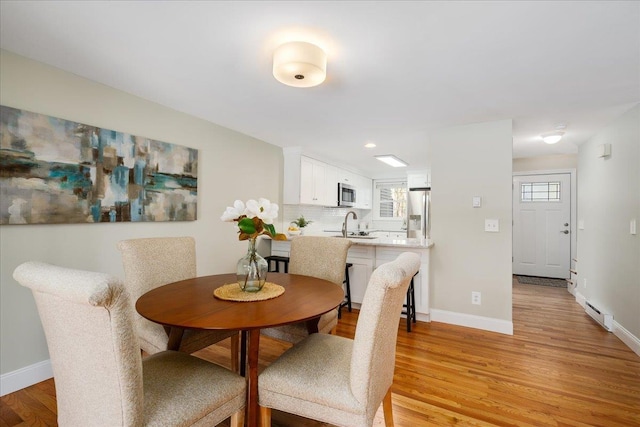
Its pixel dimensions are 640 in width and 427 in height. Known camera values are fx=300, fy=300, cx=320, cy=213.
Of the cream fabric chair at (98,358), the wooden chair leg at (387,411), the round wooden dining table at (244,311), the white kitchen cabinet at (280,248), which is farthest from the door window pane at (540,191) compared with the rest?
the cream fabric chair at (98,358)

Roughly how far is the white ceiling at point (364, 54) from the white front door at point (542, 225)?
2.50 metres

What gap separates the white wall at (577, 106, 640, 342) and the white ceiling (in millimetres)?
351

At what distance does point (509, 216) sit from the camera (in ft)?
9.91

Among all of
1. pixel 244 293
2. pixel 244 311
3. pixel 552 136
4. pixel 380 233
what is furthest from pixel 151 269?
pixel 380 233

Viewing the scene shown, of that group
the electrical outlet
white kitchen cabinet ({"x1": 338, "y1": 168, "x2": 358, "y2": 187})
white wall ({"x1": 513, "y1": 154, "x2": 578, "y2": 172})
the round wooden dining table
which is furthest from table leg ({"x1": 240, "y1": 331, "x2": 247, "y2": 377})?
white wall ({"x1": 513, "y1": 154, "x2": 578, "y2": 172})

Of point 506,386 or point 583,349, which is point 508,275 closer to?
point 583,349

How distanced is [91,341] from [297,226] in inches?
147

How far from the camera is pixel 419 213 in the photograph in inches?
204

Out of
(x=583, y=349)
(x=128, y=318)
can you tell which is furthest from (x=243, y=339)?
(x=583, y=349)

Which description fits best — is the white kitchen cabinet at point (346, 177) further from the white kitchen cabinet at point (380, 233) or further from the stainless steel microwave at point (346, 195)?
the white kitchen cabinet at point (380, 233)

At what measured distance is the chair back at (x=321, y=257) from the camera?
2207 mm

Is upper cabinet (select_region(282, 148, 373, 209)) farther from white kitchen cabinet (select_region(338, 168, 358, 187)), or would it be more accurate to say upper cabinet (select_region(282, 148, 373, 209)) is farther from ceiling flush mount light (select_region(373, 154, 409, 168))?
ceiling flush mount light (select_region(373, 154, 409, 168))

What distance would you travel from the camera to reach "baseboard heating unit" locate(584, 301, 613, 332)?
302 cm

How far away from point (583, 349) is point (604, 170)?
193cm
